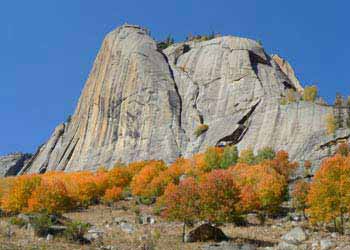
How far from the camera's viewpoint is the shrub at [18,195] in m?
72.7

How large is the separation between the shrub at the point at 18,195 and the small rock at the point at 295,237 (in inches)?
1339

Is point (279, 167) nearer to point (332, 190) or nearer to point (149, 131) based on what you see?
point (332, 190)

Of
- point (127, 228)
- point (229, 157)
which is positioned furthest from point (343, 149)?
point (127, 228)

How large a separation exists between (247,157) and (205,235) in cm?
4836

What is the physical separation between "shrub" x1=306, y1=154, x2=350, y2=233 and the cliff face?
1423 inches

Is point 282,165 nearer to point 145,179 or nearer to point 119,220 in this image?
point 145,179

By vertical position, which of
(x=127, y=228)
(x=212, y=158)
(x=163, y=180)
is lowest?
(x=127, y=228)

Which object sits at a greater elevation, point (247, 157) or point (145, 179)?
point (247, 157)

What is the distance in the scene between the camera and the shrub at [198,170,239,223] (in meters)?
51.3

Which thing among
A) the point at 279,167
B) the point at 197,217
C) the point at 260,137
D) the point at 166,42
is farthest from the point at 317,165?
the point at 166,42

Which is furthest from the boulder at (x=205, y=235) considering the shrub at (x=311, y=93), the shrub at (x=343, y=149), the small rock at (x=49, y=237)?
the shrub at (x=311, y=93)

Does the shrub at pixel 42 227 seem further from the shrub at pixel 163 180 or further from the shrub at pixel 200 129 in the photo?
the shrub at pixel 200 129

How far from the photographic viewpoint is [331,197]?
2208 inches

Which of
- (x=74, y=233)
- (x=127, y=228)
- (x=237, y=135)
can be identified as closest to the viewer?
(x=74, y=233)
